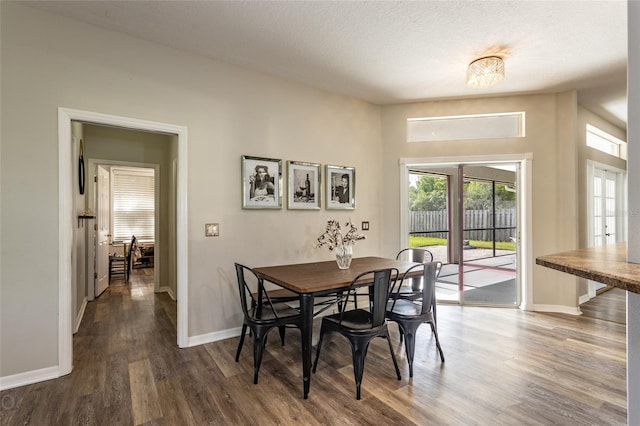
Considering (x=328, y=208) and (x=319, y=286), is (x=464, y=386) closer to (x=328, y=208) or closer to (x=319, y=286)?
(x=319, y=286)

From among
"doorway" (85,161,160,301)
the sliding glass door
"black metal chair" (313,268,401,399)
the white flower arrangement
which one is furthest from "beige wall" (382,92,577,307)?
"doorway" (85,161,160,301)

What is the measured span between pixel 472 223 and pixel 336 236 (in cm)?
231

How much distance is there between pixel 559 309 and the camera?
12.9ft

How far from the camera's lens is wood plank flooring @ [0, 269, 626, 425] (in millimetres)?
1920

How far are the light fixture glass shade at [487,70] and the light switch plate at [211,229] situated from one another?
2958mm

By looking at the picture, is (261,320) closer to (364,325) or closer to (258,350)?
(258,350)

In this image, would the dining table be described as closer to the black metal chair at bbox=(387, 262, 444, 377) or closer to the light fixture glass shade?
the black metal chair at bbox=(387, 262, 444, 377)

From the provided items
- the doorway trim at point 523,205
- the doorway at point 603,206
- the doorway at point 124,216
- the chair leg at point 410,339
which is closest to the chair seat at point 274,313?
the chair leg at point 410,339

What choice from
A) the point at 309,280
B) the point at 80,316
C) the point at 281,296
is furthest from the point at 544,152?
the point at 80,316

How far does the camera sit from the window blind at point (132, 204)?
7.12 meters

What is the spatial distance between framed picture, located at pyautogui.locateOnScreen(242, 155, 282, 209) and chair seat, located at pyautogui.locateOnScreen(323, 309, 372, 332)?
4.90 ft

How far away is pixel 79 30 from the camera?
2.50 meters

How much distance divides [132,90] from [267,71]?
4.42 feet

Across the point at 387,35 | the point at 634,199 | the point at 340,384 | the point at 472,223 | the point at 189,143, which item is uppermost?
the point at 387,35
